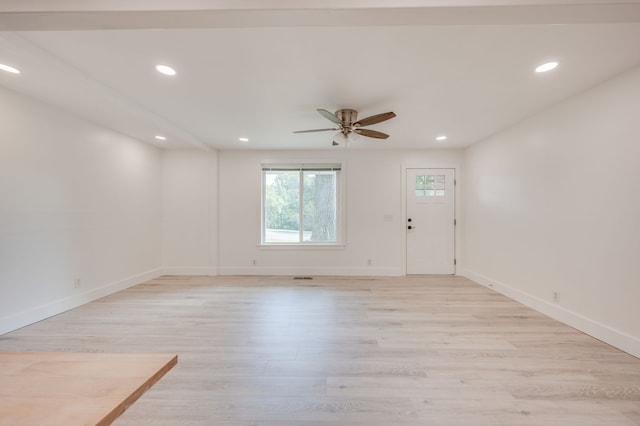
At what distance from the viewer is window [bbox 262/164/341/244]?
5262mm

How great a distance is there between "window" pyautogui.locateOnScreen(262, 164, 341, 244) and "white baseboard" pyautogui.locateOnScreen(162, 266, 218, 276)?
3.79 feet

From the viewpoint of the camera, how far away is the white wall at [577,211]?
7.68 ft

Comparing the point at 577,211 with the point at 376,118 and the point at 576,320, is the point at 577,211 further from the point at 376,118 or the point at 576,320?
the point at 376,118

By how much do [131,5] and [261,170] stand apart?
377 cm

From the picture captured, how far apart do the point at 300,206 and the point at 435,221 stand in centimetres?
266

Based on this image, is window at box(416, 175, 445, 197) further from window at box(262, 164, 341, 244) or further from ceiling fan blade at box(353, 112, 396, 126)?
ceiling fan blade at box(353, 112, 396, 126)

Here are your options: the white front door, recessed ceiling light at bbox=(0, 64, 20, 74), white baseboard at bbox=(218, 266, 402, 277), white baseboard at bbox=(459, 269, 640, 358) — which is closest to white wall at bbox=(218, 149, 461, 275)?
white baseboard at bbox=(218, 266, 402, 277)

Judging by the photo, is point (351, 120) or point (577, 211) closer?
point (577, 211)

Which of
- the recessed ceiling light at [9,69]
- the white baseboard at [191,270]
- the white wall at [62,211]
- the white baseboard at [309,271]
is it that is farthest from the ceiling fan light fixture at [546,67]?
the white baseboard at [191,270]

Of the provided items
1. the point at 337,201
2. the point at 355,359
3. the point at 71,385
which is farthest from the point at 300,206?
the point at 71,385

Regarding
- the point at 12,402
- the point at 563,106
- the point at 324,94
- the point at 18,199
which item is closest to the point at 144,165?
the point at 18,199

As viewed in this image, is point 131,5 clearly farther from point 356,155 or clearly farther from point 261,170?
point 356,155

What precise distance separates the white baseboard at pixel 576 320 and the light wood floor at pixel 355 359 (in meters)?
0.09

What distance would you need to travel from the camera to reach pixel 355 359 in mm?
2199
